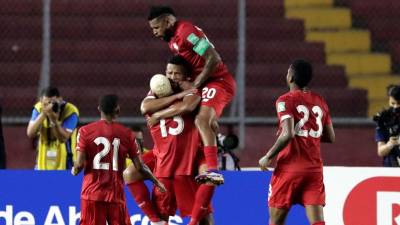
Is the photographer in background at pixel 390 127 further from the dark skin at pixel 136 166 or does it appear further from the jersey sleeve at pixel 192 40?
the dark skin at pixel 136 166

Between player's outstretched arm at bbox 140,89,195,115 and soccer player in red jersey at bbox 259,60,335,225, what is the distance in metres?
0.79

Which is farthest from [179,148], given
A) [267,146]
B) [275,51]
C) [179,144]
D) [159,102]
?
[275,51]

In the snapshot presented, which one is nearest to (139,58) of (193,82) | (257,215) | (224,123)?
(224,123)

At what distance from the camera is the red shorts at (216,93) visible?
34.2ft

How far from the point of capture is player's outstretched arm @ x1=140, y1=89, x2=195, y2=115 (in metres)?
10.4

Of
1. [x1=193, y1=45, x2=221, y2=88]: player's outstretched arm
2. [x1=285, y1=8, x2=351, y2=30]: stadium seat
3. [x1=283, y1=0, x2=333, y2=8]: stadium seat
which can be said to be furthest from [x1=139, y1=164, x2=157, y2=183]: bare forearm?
[x1=285, y1=8, x2=351, y2=30]: stadium seat

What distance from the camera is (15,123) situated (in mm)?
15117

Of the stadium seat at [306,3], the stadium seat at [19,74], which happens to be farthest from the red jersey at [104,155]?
the stadium seat at [306,3]

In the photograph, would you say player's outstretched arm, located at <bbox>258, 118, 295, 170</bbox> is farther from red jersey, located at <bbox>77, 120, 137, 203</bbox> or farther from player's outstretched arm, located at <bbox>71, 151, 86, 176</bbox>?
player's outstretched arm, located at <bbox>71, 151, 86, 176</bbox>

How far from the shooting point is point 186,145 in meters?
10.5

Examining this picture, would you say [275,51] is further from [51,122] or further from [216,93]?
[216,93]

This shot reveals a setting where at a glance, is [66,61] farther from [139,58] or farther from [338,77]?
[338,77]

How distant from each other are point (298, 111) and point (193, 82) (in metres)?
0.90

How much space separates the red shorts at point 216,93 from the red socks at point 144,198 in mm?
906
